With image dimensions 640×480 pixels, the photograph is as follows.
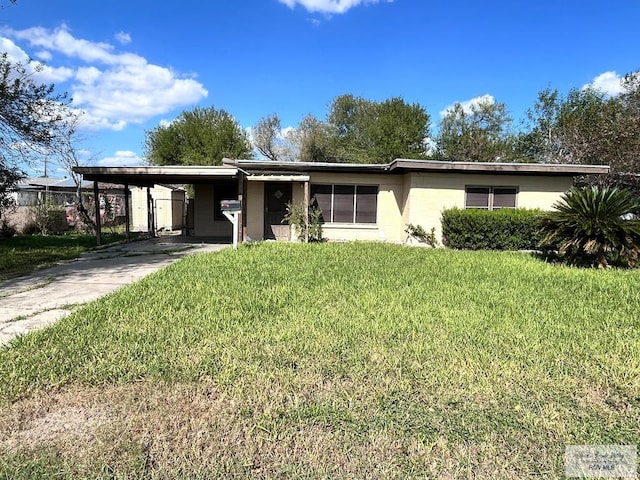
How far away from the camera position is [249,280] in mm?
6520

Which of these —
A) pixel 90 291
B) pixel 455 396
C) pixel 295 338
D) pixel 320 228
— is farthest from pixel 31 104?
pixel 455 396

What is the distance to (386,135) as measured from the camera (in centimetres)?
2894

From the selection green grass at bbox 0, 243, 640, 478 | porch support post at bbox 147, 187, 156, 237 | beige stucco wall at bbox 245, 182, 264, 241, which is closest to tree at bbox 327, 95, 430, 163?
porch support post at bbox 147, 187, 156, 237

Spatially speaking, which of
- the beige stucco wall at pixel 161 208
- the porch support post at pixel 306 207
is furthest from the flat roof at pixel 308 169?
the beige stucco wall at pixel 161 208

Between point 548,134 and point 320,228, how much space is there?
70.2 ft

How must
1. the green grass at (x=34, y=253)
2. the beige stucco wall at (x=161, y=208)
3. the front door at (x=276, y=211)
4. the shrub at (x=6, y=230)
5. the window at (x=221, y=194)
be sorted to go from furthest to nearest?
the beige stucco wall at (x=161, y=208) < the window at (x=221, y=194) < the shrub at (x=6, y=230) < the front door at (x=276, y=211) < the green grass at (x=34, y=253)

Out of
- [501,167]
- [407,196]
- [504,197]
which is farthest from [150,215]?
[504,197]

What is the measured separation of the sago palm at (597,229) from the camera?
8.18 m

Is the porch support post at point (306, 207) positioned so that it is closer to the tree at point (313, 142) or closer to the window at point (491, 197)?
the window at point (491, 197)

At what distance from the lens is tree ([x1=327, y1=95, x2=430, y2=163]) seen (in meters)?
28.3

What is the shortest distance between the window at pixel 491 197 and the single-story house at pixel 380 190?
0.03 m

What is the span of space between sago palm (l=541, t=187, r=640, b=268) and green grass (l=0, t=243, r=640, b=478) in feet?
9.79

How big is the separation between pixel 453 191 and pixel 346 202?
11.2 feet

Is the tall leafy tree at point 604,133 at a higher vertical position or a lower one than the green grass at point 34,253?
higher
